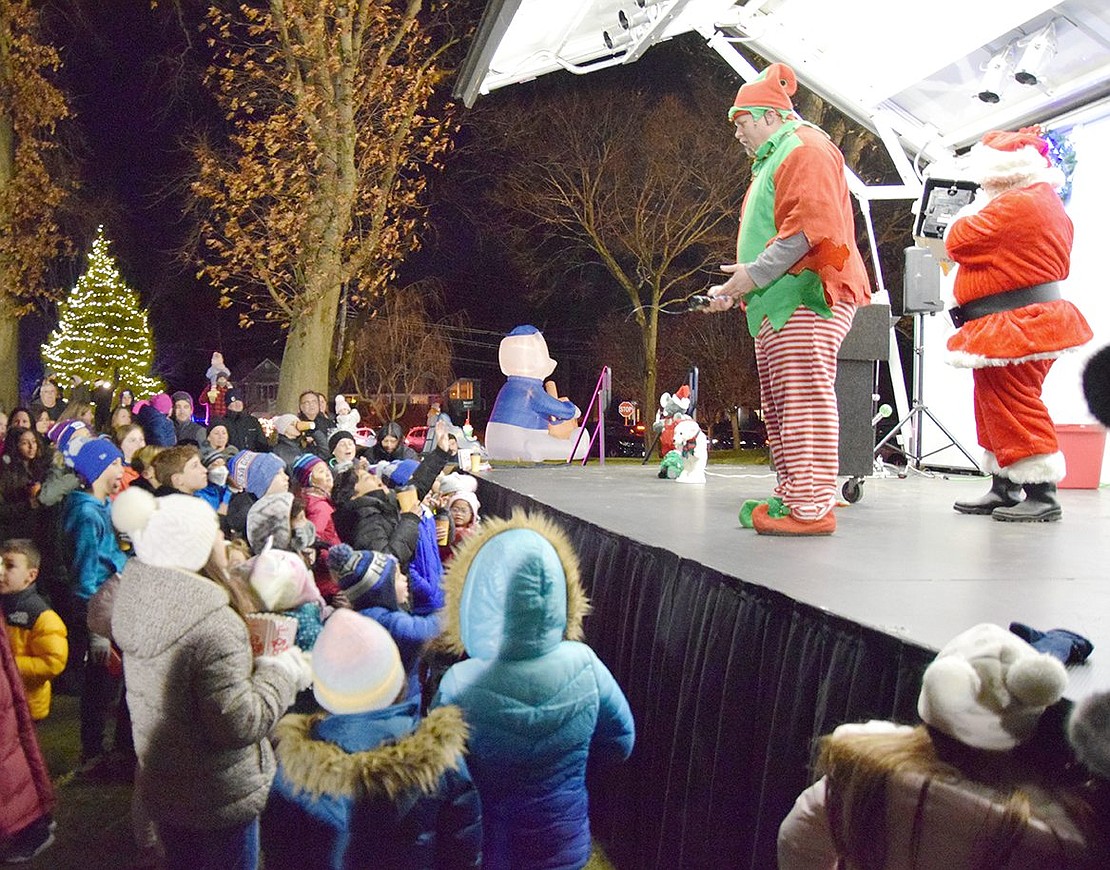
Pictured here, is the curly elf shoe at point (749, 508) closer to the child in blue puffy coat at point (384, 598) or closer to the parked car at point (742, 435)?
the child in blue puffy coat at point (384, 598)

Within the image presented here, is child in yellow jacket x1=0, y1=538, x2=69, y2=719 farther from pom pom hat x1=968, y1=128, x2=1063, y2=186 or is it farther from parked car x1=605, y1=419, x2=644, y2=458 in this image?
parked car x1=605, y1=419, x2=644, y2=458

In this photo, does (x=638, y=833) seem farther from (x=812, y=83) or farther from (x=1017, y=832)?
(x=812, y=83)

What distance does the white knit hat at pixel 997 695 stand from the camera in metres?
1.08

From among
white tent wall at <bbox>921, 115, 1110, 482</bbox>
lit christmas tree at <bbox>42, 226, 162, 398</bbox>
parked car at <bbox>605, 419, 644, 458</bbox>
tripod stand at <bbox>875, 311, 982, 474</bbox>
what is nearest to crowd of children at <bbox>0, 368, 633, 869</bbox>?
tripod stand at <bbox>875, 311, 982, 474</bbox>

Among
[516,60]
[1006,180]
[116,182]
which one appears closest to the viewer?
[1006,180]

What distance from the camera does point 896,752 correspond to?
3.77 feet

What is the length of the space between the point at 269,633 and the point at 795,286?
6.06 feet

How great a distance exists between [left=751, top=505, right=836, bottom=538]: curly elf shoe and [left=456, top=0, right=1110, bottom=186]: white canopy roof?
3125 mm

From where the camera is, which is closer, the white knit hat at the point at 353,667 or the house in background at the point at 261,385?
the white knit hat at the point at 353,667

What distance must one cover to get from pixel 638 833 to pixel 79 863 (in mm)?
1616

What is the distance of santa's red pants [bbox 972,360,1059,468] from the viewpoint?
3494mm

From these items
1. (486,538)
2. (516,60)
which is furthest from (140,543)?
(516,60)

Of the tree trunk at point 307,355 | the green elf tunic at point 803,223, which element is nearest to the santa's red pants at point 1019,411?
the green elf tunic at point 803,223

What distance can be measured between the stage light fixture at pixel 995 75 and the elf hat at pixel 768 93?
10.1ft
